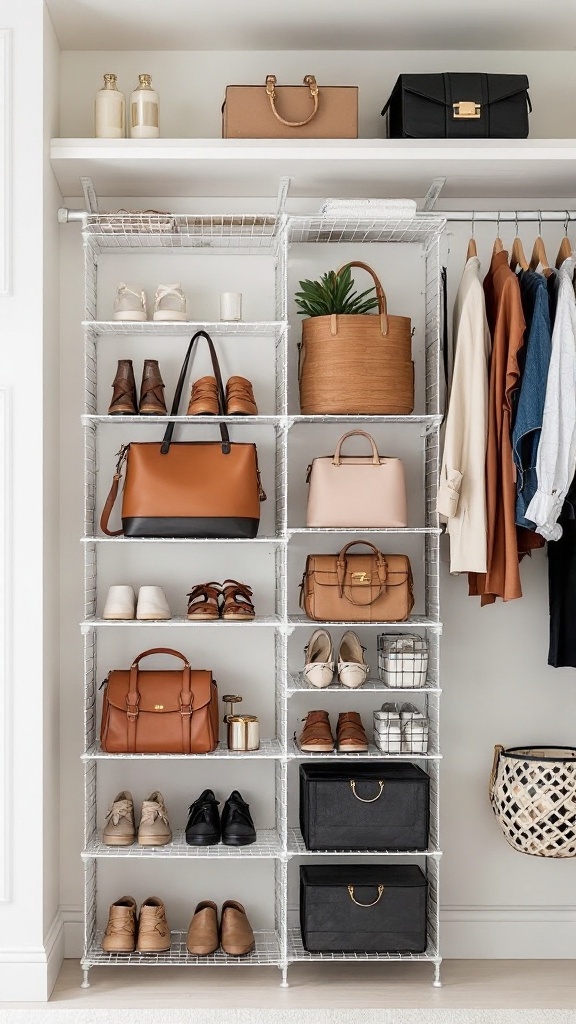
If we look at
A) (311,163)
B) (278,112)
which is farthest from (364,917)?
(278,112)

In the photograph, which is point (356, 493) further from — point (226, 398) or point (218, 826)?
point (218, 826)

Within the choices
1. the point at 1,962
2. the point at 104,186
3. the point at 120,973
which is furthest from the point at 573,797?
the point at 104,186

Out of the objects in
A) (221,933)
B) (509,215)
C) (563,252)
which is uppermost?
(509,215)

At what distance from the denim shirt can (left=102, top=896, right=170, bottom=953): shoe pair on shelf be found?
157 centimetres

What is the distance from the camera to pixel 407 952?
2.66 m

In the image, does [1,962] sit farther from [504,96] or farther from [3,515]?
[504,96]

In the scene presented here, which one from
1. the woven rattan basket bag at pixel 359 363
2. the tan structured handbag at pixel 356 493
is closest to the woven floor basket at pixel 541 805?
the tan structured handbag at pixel 356 493

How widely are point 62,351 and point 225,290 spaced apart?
0.56 metres

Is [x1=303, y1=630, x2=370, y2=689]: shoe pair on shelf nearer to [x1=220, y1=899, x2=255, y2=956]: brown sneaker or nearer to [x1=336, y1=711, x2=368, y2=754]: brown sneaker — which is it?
[x1=336, y1=711, x2=368, y2=754]: brown sneaker

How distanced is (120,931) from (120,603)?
37.5 inches

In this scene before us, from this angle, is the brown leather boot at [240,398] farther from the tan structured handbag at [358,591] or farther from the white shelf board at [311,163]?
the white shelf board at [311,163]

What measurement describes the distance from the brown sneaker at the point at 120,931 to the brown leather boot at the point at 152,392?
1472mm

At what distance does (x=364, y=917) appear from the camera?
2635 millimetres

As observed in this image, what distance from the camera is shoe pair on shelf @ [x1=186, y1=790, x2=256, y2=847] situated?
268cm
